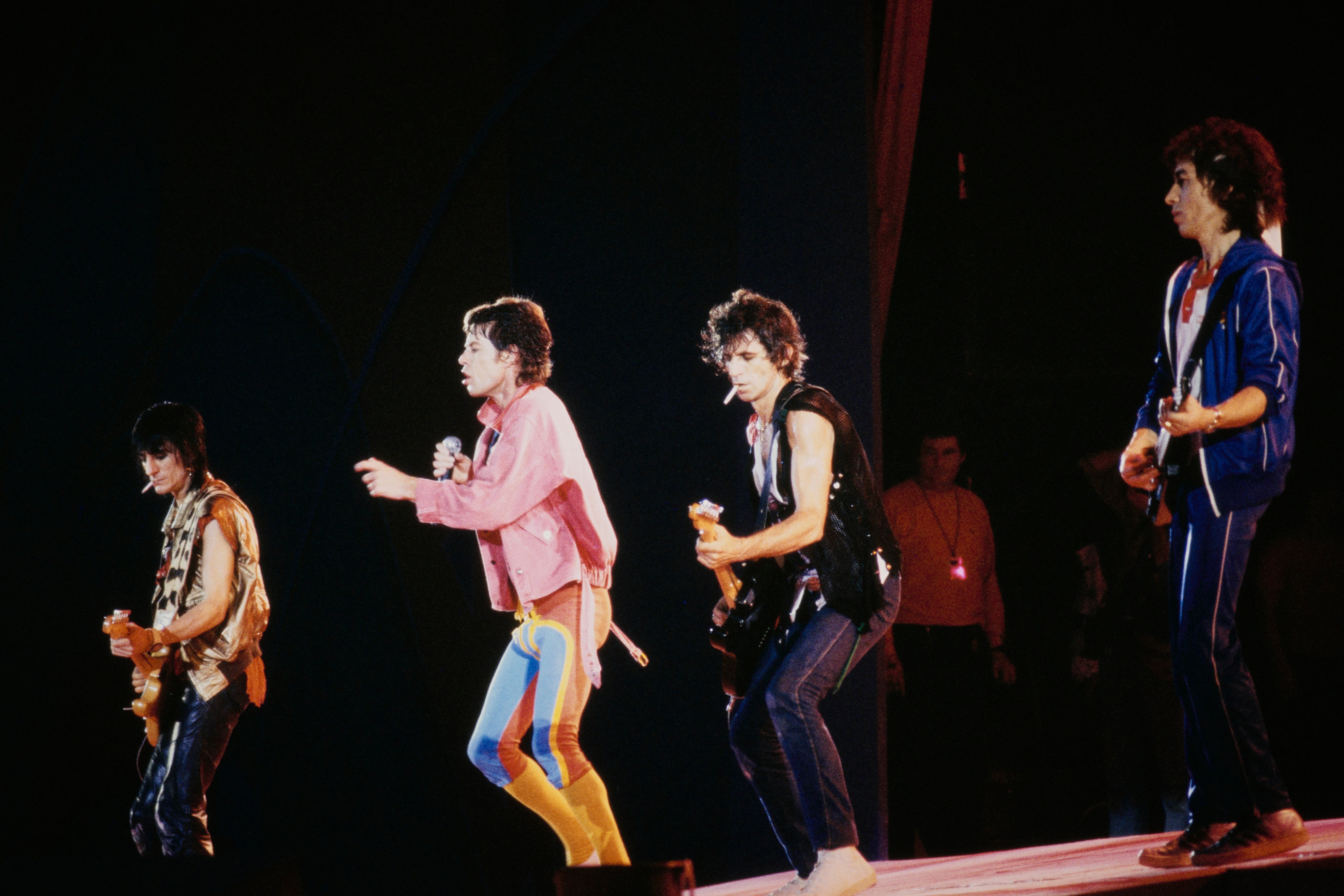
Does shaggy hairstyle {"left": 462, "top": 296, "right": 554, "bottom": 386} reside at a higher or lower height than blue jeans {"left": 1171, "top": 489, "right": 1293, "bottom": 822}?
higher

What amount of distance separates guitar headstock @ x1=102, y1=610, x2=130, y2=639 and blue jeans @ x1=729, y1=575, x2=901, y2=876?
234cm

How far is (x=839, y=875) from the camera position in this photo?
9.73 ft

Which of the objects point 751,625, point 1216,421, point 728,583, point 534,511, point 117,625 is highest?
point 534,511

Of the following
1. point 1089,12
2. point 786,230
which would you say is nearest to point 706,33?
point 786,230

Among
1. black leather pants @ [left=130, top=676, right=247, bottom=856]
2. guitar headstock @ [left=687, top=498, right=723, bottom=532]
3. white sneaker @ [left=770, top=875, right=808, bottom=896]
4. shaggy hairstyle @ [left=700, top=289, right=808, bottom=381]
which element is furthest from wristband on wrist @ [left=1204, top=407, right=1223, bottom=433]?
black leather pants @ [left=130, top=676, right=247, bottom=856]

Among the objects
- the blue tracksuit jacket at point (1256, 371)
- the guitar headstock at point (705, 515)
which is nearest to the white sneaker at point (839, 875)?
the guitar headstock at point (705, 515)

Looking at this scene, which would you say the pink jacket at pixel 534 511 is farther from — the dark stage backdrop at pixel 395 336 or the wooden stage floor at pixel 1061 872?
the wooden stage floor at pixel 1061 872

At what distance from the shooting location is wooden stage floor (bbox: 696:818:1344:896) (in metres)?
2.59

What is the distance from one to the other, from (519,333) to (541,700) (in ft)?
4.40

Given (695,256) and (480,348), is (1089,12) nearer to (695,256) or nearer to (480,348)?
(695,256)

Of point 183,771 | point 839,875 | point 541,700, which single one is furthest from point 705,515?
point 183,771

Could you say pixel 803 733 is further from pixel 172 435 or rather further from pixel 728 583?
pixel 172 435

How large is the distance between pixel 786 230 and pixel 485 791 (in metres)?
2.76

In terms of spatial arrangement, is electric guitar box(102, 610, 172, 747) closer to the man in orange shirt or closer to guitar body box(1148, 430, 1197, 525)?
the man in orange shirt
